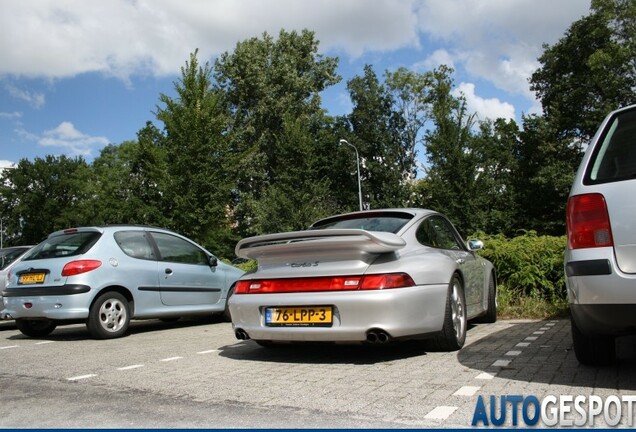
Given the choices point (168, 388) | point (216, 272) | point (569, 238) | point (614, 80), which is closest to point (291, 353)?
point (168, 388)

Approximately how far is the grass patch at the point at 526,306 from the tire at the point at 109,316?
534 cm

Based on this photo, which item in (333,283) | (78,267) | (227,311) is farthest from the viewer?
(227,311)

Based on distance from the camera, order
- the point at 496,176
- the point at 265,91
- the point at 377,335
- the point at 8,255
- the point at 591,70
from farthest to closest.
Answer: the point at 496,176
the point at 265,91
the point at 591,70
the point at 8,255
the point at 377,335

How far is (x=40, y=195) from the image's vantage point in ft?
217

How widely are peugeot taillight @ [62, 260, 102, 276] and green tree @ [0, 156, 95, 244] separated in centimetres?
6017

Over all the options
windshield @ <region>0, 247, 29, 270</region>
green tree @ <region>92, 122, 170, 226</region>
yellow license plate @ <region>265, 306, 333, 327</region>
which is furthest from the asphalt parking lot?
green tree @ <region>92, 122, 170, 226</region>

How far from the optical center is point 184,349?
6.70 m

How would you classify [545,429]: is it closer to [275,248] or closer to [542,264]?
[275,248]

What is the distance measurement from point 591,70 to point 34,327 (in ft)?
121

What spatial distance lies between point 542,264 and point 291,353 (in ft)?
16.7

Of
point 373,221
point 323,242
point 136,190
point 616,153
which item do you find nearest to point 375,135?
point 136,190

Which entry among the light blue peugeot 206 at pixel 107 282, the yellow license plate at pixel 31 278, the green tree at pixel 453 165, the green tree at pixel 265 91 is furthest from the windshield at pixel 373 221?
the green tree at pixel 265 91

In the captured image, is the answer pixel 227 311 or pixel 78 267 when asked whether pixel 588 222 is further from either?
pixel 227 311

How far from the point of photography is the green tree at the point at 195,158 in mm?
19656
